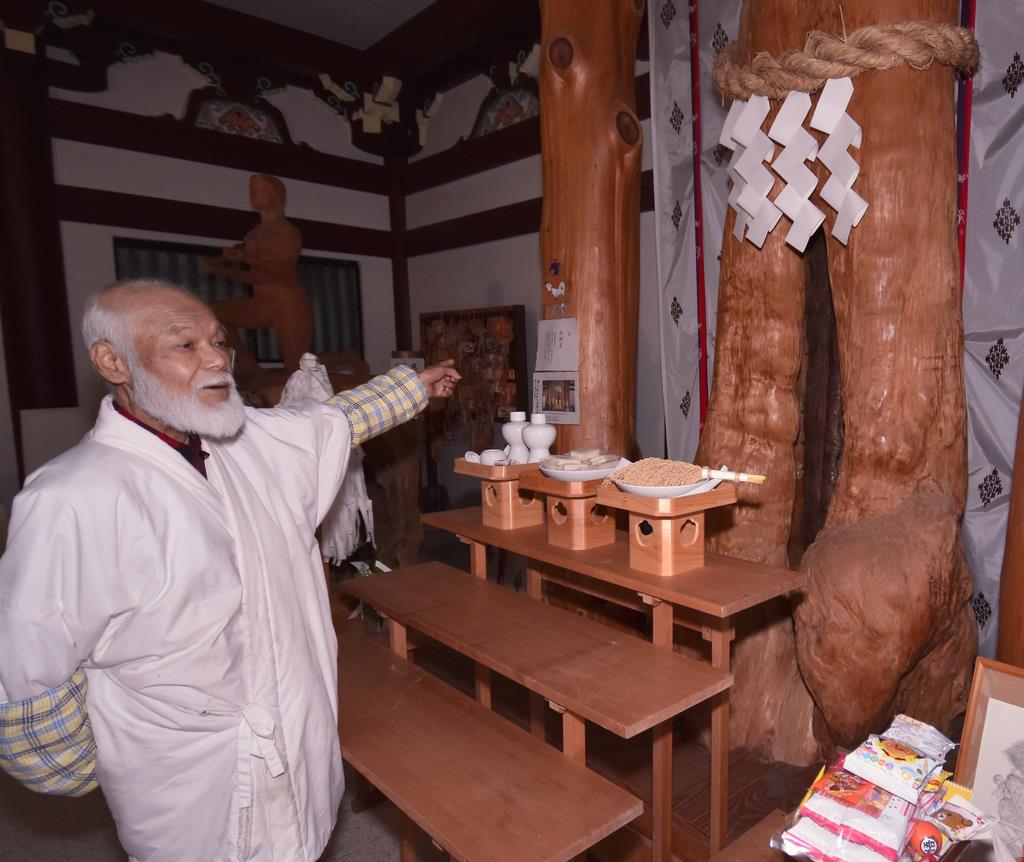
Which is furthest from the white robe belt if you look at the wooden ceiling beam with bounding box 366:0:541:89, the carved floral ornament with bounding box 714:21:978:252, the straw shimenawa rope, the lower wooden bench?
the wooden ceiling beam with bounding box 366:0:541:89

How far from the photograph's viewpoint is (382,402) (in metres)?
2.03

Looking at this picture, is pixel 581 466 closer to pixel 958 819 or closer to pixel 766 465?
pixel 766 465

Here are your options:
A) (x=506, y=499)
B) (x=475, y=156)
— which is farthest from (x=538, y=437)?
(x=475, y=156)

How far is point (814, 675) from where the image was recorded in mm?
1921

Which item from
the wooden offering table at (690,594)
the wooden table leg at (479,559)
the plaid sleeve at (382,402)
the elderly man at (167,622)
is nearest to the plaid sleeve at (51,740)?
the elderly man at (167,622)

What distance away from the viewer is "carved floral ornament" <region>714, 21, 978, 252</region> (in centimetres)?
178

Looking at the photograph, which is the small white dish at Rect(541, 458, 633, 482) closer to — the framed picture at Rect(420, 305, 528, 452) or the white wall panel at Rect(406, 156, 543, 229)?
the framed picture at Rect(420, 305, 528, 452)

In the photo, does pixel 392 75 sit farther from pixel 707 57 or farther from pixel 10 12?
pixel 707 57

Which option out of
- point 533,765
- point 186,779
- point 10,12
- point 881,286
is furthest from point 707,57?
point 10,12

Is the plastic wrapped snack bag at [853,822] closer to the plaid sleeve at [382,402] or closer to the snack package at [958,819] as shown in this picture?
the snack package at [958,819]

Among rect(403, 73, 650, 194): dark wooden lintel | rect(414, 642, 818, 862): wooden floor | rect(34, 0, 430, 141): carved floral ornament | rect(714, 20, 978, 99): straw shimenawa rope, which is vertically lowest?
rect(414, 642, 818, 862): wooden floor

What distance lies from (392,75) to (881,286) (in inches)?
179

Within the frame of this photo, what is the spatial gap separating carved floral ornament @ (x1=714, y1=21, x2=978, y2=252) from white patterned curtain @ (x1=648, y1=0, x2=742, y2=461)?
0.57m

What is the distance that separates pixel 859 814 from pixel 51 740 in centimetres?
160
